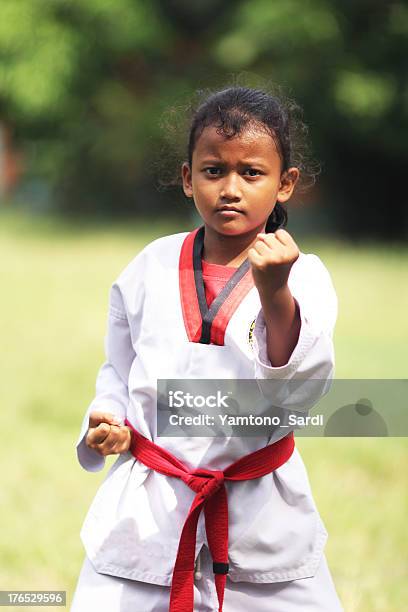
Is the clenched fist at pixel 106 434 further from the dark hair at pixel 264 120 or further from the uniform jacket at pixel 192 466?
the dark hair at pixel 264 120

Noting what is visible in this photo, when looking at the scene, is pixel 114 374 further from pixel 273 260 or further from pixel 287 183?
pixel 273 260

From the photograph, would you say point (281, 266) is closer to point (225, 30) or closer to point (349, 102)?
point (349, 102)

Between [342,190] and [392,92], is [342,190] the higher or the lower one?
the lower one

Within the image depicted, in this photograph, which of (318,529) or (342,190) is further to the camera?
(342,190)

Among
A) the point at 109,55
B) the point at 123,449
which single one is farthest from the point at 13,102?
the point at 123,449

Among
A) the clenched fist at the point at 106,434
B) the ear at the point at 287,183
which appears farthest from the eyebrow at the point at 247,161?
the clenched fist at the point at 106,434

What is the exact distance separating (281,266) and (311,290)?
265 mm

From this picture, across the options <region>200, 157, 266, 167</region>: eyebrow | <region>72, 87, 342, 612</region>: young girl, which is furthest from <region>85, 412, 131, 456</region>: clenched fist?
<region>200, 157, 266, 167</region>: eyebrow

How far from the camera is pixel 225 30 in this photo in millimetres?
16922

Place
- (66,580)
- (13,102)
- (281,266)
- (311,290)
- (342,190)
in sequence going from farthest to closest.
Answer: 1. (13,102)
2. (342,190)
3. (66,580)
4. (311,290)
5. (281,266)

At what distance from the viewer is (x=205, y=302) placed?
196 cm

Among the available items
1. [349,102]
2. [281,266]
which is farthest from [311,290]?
[349,102]

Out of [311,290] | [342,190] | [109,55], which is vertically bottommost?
[311,290]

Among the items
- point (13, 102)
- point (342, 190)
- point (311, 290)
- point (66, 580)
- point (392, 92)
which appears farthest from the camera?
point (13, 102)
